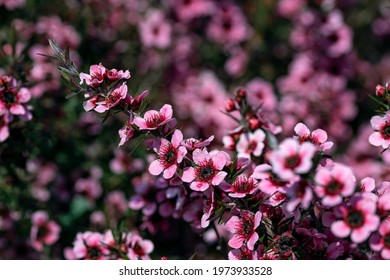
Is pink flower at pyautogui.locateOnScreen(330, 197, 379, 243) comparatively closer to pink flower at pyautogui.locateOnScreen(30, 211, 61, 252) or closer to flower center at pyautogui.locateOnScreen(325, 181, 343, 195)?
flower center at pyautogui.locateOnScreen(325, 181, 343, 195)

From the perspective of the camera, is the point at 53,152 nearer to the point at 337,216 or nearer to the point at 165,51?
the point at 165,51

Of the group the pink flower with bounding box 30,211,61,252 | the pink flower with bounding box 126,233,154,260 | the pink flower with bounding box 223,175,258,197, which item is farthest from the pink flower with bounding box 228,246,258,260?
the pink flower with bounding box 30,211,61,252

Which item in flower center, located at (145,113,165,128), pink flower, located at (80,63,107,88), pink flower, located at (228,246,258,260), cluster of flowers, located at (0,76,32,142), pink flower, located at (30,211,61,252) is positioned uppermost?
pink flower, located at (80,63,107,88)

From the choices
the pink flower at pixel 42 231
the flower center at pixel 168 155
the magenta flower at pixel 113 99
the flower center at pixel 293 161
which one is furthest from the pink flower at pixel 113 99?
the pink flower at pixel 42 231
